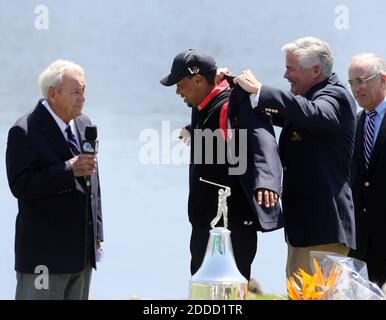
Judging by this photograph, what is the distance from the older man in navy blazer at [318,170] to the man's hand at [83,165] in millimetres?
651

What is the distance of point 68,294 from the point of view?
127 inches

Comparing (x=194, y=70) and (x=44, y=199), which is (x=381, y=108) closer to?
(x=194, y=70)

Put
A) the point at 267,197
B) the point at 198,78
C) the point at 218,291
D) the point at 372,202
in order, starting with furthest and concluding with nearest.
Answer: the point at 372,202 < the point at 198,78 < the point at 267,197 < the point at 218,291

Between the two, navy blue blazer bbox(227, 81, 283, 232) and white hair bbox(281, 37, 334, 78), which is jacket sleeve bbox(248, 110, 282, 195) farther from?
white hair bbox(281, 37, 334, 78)

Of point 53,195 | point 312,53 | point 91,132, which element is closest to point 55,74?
point 91,132

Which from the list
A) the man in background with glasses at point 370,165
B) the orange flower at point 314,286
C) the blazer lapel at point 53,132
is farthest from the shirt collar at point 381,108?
the orange flower at point 314,286

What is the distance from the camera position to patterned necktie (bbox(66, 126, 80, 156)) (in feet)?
10.7

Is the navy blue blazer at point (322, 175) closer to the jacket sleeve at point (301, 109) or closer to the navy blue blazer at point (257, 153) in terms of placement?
the jacket sleeve at point (301, 109)

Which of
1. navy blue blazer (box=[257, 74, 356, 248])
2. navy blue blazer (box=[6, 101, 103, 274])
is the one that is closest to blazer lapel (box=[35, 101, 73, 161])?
navy blue blazer (box=[6, 101, 103, 274])

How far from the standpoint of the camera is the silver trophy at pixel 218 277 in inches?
67.7

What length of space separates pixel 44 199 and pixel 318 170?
1.08 meters

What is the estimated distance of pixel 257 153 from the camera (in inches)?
120

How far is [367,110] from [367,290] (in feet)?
7.55
